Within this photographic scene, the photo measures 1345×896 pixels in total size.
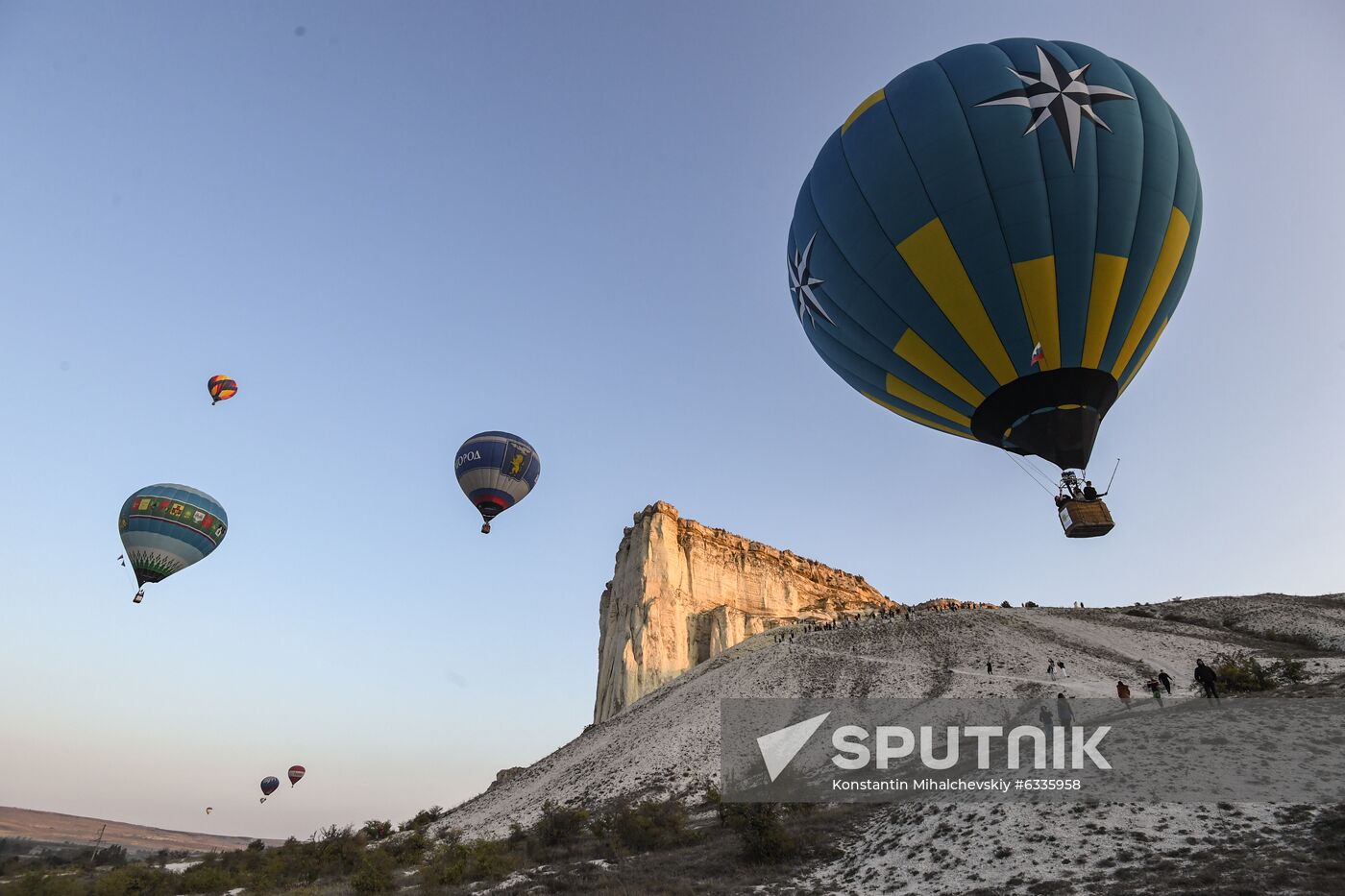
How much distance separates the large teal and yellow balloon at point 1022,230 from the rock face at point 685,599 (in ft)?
208

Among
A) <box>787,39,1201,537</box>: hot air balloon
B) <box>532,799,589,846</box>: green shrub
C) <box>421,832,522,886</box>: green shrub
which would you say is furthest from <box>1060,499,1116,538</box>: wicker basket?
<box>532,799,589,846</box>: green shrub

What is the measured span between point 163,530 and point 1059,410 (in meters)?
38.7

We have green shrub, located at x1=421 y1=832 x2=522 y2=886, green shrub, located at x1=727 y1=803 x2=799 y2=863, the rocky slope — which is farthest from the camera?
the rocky slope

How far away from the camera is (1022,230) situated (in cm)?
1644

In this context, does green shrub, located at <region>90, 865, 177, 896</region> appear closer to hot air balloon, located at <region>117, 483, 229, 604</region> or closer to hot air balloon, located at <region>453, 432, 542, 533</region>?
hot air balloon, located at <region>117, 483, 229, 604</region>

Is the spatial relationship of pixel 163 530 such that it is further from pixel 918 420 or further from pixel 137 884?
pixel 918 420

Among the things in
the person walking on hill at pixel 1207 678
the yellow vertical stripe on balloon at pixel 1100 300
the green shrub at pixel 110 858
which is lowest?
the green shrub at pixel 110 858

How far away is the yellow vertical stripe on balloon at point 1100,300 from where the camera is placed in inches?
653

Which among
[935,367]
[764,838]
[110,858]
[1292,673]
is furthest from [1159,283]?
[110,858]

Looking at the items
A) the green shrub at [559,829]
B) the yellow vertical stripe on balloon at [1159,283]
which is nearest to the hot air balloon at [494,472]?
the green shrub at [559,829]

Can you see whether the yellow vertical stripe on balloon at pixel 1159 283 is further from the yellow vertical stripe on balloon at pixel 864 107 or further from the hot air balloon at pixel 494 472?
the hot air balloon at pixel 494 472

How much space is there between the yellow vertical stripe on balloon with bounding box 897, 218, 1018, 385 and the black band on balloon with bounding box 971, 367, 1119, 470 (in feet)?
1.83

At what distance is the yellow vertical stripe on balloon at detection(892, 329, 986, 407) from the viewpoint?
58.7 ft

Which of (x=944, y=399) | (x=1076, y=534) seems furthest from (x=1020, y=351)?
(x=1076, y=534)
